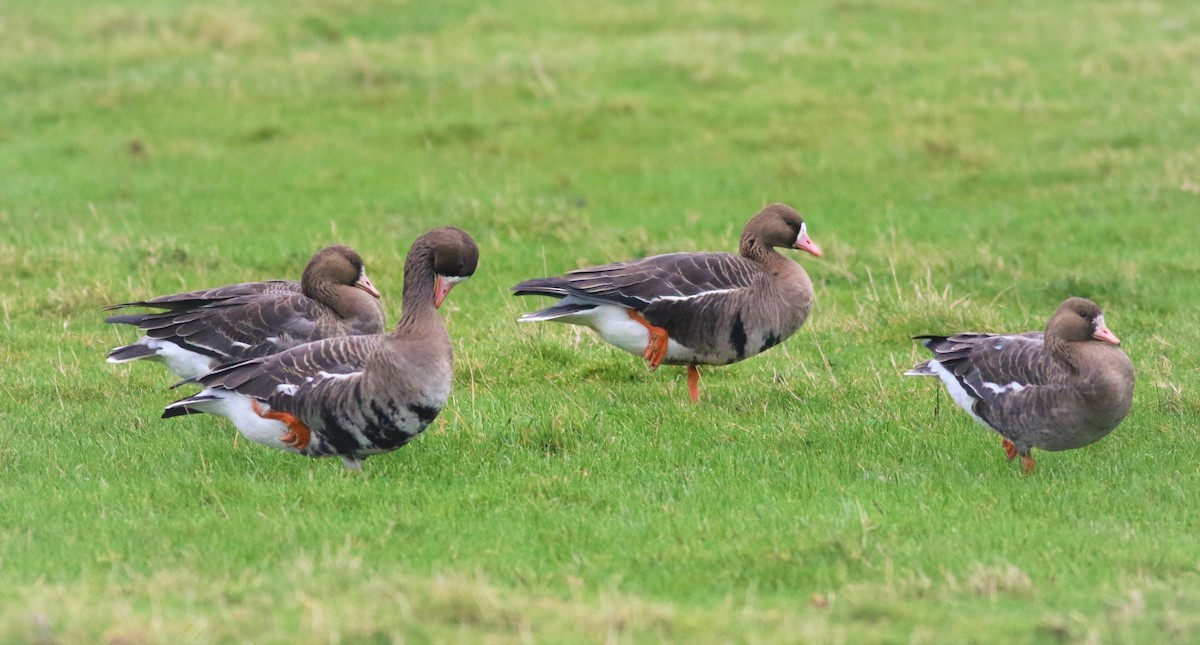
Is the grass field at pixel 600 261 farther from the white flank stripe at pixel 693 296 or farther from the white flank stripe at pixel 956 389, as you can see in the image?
the white flank stripe at pixel 693 296

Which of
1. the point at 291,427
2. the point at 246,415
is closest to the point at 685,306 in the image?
the point at 291,427

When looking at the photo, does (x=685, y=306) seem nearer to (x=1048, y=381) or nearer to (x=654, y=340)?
(x=654, y=340)

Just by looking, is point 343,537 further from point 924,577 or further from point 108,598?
point 924,577

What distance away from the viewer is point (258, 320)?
1066 cm

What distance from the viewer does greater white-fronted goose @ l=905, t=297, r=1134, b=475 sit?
28.6ft

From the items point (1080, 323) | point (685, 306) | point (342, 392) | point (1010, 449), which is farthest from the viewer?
point (685, 306)

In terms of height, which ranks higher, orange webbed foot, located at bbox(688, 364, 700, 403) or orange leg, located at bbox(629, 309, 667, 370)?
orange leg, located at bbox(629, 309, 667, 370)

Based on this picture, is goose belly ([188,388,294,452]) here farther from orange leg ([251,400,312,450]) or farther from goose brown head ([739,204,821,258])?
goose brown head ([739,204,821,258])

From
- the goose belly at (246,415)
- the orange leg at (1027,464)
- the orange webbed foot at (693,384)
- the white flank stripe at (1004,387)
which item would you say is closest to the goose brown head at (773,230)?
the orange webbed foot at (693,384)

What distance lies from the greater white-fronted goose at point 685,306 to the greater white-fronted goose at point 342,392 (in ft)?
6.95

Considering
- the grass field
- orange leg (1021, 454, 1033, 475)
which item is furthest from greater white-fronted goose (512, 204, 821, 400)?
orange leg (1021, 454, 1033, 475)

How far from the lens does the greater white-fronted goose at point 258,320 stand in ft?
34.6

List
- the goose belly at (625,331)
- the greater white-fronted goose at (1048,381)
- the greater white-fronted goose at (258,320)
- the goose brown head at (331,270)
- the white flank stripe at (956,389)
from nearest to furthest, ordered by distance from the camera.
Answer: the greater white-fronted goose at (1048,381) < the white flank stripe at (956,389) < the greater white-fronted goose at (258,320) < the goose brown head at (331,270) < the goose belly at (625,331)

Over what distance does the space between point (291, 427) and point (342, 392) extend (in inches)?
17.1
